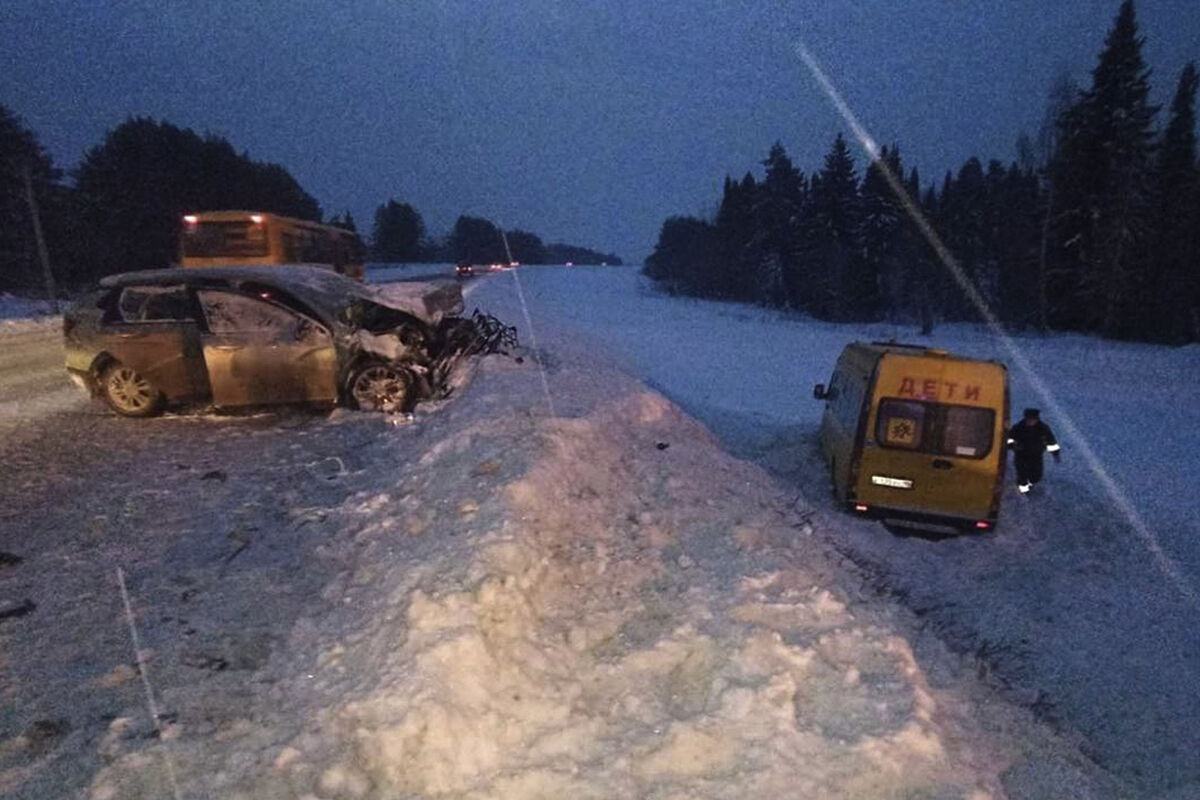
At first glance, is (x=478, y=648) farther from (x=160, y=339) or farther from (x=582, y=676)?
(x=160, y=339)

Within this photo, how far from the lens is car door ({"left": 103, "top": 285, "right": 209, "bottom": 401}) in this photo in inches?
336

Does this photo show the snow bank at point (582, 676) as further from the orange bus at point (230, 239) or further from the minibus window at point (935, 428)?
the orange bus at point (230, 239)

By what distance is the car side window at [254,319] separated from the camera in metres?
8.21

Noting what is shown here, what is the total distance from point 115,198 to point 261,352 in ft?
166

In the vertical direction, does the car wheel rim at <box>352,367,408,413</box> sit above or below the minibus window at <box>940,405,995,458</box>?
above

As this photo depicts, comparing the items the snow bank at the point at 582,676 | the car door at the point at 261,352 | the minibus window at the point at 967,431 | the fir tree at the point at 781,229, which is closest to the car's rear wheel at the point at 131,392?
the car door at the point at 261,352

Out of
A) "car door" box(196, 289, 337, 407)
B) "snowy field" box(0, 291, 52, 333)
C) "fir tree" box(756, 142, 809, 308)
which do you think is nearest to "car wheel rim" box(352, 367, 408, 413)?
"car door" box(196, 289, 337, 407)

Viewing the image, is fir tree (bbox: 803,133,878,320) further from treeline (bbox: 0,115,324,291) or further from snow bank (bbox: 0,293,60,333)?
snow bank (bbox: 0,293,60,333)

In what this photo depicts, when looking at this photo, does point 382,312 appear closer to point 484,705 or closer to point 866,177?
point 484,705

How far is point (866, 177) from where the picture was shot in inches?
2125

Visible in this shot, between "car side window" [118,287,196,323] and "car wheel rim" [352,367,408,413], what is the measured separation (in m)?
2.08

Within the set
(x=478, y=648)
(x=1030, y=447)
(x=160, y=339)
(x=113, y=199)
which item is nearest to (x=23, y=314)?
(x=113, y=199)

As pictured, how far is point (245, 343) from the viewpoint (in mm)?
8234

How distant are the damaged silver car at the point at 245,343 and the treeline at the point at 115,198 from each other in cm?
3545
